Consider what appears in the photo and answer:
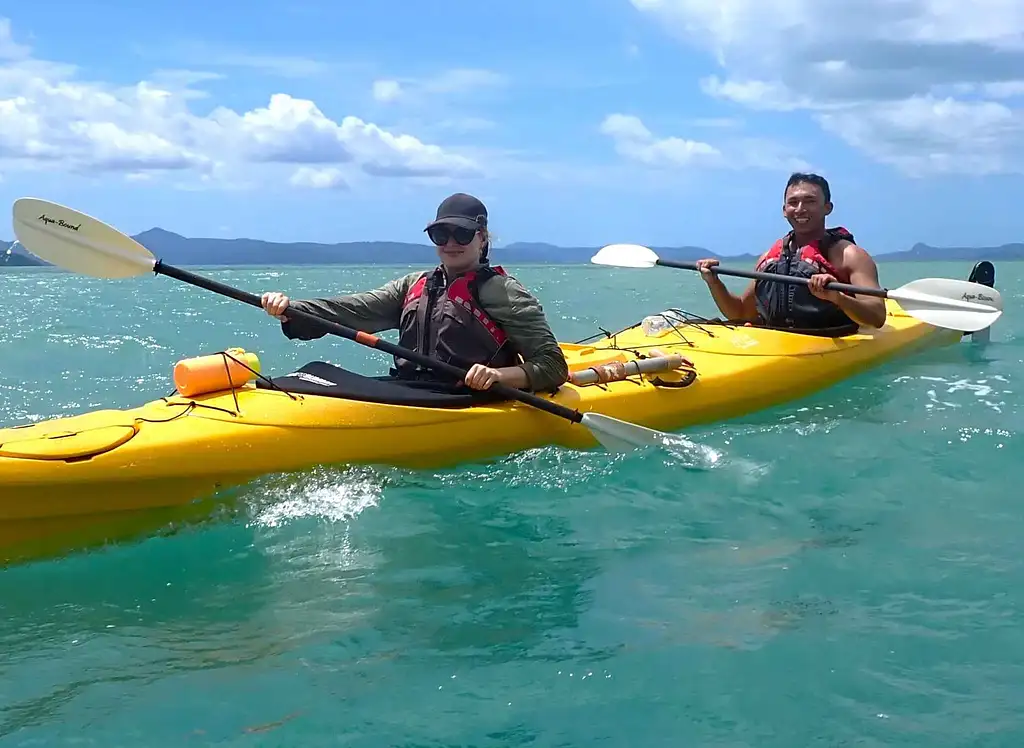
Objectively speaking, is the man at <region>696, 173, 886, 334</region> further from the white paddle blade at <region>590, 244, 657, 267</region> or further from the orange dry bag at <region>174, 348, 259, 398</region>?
the orange dry bag at <region>174, 348, 259, 398</region>

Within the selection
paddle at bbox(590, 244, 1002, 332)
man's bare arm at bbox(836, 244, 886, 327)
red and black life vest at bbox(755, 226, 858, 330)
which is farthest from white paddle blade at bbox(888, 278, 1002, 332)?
red and black life vest at bbox(755, 226, 858, 330)

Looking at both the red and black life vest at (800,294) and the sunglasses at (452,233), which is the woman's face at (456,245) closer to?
the sunglasses at (452,233)

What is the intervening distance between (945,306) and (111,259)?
565cm

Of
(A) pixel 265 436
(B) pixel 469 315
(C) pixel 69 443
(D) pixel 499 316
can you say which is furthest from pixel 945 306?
(C) pixel 69 443

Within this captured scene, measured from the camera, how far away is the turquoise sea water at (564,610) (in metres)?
2.80

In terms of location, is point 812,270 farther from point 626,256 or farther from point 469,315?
point 469,315

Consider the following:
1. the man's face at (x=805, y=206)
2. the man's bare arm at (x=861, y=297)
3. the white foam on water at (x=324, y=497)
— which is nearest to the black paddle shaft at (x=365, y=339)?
the white foam on water at (x=324, y=497)

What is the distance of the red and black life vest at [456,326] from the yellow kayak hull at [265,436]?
0.29 m

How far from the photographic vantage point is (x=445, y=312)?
4.88 metres

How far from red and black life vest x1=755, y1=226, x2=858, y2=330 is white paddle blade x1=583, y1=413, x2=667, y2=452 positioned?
96.8 inches

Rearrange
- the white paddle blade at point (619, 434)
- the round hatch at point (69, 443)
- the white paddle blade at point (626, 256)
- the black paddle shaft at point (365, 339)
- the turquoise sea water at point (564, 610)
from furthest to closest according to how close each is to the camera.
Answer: the white paddle blade at point (626, 256)
the white paddle blade at point (619, 434)
the black paddle shaft at point (365, 339)
the round hatch at point (69, 443)
the turquoise sea water at point (564, 610)

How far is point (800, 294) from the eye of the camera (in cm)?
727

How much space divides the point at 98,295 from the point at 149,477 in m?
21.2

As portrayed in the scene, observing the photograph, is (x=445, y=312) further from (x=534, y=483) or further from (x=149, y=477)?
(x=149, y=477)
